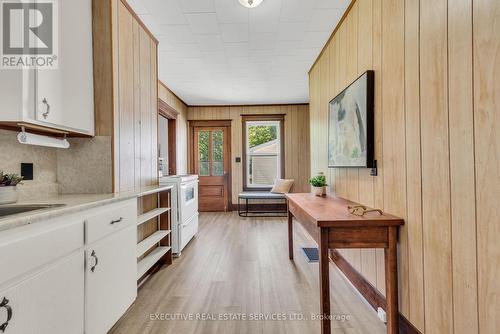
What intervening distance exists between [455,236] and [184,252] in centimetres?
293

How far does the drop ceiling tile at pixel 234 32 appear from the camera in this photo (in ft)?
8.92

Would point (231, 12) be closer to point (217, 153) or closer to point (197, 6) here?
point (197, 6)

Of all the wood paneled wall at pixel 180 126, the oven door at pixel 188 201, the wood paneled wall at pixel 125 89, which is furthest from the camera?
the wood paneled wall at pixel 180 126

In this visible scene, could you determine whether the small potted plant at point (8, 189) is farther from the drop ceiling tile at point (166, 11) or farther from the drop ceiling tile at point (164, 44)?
the drop ceiling tile at point (164, 44)

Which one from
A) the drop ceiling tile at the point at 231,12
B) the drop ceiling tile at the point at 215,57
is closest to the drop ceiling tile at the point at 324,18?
the drop ceiling tile at the point at 231,12

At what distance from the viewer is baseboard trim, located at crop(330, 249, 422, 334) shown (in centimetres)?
156

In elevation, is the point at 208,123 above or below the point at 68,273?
above

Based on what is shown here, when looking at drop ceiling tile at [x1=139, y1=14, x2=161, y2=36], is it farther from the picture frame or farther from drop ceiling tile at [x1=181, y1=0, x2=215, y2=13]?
the picture frame

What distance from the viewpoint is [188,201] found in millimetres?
3578

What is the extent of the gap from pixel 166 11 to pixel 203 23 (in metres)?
0.38

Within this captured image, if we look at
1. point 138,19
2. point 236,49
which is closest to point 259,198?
point 236,49

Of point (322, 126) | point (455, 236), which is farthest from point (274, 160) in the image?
point (455, 236)

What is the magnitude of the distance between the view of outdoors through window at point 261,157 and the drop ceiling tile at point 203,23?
11.9 ft

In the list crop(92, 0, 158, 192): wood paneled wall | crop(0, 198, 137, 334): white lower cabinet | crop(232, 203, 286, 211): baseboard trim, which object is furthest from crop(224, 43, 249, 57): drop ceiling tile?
crop(232, 203, 286, 211): baseboard trim
